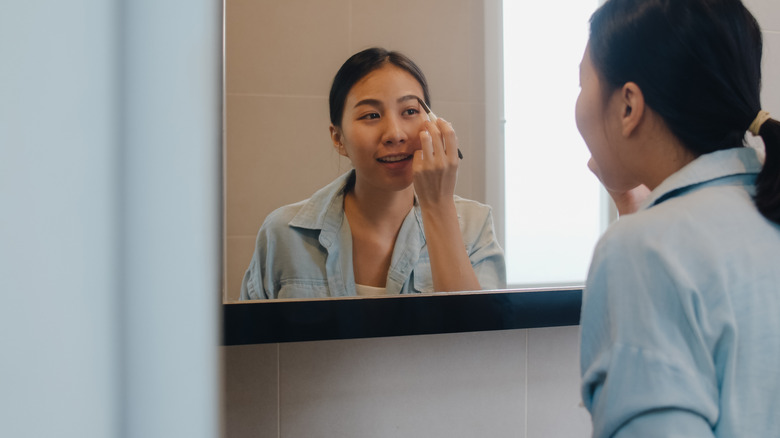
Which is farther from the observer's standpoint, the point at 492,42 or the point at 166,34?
the point at 492,42

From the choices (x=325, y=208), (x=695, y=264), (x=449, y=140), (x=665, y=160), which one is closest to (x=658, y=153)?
(x=665, y=160)

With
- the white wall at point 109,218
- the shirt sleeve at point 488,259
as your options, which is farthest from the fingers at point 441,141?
the white wall at point 109,218

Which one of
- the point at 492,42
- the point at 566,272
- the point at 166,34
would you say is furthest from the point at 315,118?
the point at 166,34

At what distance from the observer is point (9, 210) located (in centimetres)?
5

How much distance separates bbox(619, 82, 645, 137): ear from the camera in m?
0.53

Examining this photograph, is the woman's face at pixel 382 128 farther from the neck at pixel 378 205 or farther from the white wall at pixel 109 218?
the white wall at pixel 109 218

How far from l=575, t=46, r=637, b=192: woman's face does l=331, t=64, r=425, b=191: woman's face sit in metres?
0.23

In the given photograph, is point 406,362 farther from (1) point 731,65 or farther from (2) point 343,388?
(1) point 731,65

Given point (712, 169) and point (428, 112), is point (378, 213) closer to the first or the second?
point (428, 112)

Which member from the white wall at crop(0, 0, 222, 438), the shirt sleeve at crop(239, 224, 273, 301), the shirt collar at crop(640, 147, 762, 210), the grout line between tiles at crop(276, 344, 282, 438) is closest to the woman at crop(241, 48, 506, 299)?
the shirt sleeve at crop(239, 224, 273, 301)

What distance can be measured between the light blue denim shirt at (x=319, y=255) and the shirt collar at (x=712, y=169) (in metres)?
0.36

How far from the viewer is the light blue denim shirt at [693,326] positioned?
39 centimetres

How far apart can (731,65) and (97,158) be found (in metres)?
0.55

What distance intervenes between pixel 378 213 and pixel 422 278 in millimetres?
111
